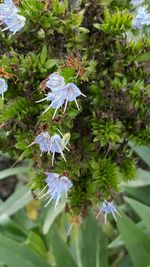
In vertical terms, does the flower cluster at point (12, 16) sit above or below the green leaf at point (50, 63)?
above

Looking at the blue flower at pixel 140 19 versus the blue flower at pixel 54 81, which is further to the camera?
the blue flower at pixel 140 19

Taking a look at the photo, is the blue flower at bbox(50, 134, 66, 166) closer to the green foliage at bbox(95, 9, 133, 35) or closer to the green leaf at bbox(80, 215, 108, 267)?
the green foliage at bbox(95, 9, 133, 35)

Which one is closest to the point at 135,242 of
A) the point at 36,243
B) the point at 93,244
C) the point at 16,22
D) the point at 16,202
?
the point at 93,244

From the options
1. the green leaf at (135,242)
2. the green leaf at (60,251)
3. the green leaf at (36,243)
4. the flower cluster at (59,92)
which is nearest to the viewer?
the flower cluster at (59,92)

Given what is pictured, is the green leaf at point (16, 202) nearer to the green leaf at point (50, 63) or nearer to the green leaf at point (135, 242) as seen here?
the green leaf at point (135, 242)

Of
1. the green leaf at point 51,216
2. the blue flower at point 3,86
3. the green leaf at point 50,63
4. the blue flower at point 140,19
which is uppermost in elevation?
the blue flower at point 3,86

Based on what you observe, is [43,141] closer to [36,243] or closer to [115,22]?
[115,22]

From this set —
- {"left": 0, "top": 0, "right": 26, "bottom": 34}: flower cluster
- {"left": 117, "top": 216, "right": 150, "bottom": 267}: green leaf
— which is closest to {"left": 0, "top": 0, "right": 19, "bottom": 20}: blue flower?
{"left": 0, "top": 0, "right": 26, "bottom": 34}: flower cluster

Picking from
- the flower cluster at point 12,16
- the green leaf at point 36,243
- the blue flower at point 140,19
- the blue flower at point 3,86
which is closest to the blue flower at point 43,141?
the blue flower at point 3,86
